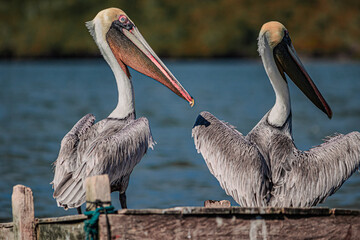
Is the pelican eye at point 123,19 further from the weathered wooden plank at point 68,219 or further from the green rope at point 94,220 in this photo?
the green rope at point 94,220

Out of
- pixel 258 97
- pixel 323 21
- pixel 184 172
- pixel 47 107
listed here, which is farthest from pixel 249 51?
pixel 184 172

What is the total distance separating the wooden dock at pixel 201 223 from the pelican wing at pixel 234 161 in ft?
3.36

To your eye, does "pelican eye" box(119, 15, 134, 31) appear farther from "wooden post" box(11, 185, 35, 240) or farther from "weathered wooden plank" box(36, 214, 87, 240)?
"weathered wooden plank" box(36, 214, 87, 240)

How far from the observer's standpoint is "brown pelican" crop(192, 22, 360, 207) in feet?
19.9

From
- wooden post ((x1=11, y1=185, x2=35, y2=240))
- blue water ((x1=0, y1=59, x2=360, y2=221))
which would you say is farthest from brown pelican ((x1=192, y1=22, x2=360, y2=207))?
blue water ((x1=0, y1=59, x2=360, y2=221))

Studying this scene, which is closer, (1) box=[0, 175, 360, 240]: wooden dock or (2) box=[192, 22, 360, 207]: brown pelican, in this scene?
(1) box=[0, 175, 360, 240]: wooden dock

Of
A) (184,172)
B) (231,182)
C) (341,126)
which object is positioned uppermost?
(341,126)

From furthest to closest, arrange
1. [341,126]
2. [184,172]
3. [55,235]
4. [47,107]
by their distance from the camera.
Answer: [47,107], [341,126], [184,172], [55,235]

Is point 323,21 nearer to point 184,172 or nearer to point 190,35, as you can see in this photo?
point 190,35

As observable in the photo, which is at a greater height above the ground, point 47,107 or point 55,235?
point 47,107

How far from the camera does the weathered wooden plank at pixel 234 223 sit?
4820 mm

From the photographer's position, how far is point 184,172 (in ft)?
49.0

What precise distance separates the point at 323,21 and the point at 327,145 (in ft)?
402

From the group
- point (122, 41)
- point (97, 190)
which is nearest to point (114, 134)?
point (122, 41)
